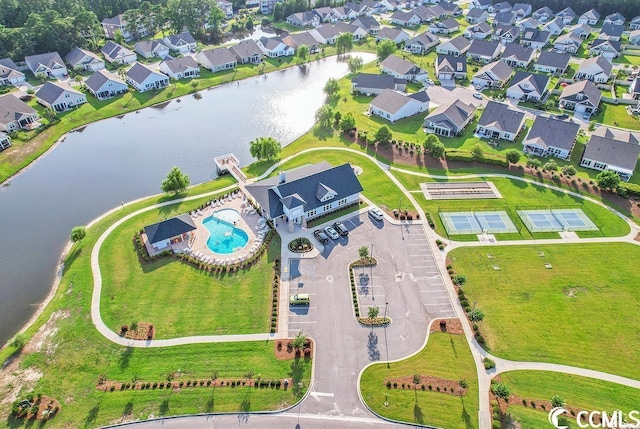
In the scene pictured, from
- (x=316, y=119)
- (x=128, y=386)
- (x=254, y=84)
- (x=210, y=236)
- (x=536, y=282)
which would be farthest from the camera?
(x=254, y=84)

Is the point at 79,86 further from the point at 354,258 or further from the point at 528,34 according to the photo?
the point at 528,34

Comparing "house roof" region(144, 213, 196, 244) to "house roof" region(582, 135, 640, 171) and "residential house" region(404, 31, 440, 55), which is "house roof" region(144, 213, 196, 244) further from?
"residential house" region(404, 31, 440, 55)

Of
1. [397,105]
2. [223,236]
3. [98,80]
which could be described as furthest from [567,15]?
[223,236]

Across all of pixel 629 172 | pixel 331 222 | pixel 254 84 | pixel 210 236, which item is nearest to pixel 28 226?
pixel 210 236

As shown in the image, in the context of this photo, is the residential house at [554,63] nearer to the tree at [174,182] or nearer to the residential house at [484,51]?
the residential house at [484,51]

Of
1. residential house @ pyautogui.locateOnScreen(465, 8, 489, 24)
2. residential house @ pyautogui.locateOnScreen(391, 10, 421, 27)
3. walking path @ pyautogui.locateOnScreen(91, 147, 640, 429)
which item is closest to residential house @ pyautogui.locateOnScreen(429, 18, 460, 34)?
residential house @ pyautogui.locateOnScreen(391, 10, 421, 27)

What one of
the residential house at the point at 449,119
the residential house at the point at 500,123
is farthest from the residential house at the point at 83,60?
the residential house at the point at 500,123

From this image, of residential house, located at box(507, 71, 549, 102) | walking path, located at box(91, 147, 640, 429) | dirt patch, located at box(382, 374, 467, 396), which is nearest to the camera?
dirt patch, located at box(382, 374, 467, 396)
